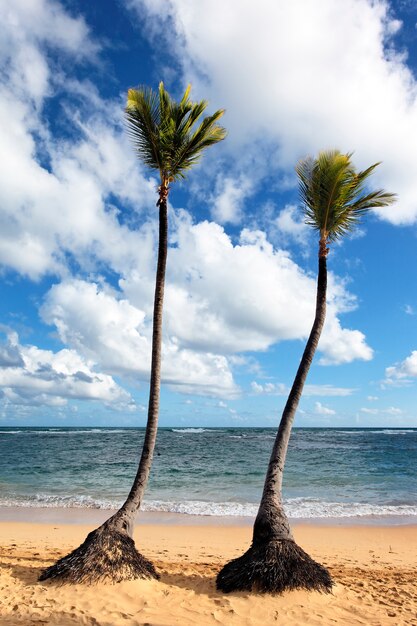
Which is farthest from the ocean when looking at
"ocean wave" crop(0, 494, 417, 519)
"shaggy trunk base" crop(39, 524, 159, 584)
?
"shaggy trunk base" crop(39, 524, 159, 584)

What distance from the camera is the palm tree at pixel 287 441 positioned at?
7.08 m

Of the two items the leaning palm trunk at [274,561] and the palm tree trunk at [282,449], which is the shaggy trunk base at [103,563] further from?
the palm tree trunk at [282,449]

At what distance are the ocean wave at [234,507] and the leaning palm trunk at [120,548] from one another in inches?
349

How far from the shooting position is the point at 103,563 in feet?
23.9

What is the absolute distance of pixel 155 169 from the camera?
909 centimetres

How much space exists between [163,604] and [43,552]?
4.60 m

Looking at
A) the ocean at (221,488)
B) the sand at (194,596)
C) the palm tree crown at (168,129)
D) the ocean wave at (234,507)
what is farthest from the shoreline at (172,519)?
the palm tree crown at (168,129)

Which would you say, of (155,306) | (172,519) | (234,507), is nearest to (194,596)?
(155,306)

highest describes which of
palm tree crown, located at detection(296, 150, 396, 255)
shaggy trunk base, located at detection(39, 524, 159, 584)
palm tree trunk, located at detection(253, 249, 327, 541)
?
palm tree crown, located at detection(296, 150, 396, 255)

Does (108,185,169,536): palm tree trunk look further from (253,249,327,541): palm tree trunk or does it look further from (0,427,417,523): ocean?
(0,427,417,523): ocean

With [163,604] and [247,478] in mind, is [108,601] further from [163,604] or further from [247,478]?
[247,478]

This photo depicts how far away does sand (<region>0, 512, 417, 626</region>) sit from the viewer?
6332 mm

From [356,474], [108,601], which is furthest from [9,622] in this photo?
[356,474]

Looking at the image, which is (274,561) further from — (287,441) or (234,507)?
(234,507)
